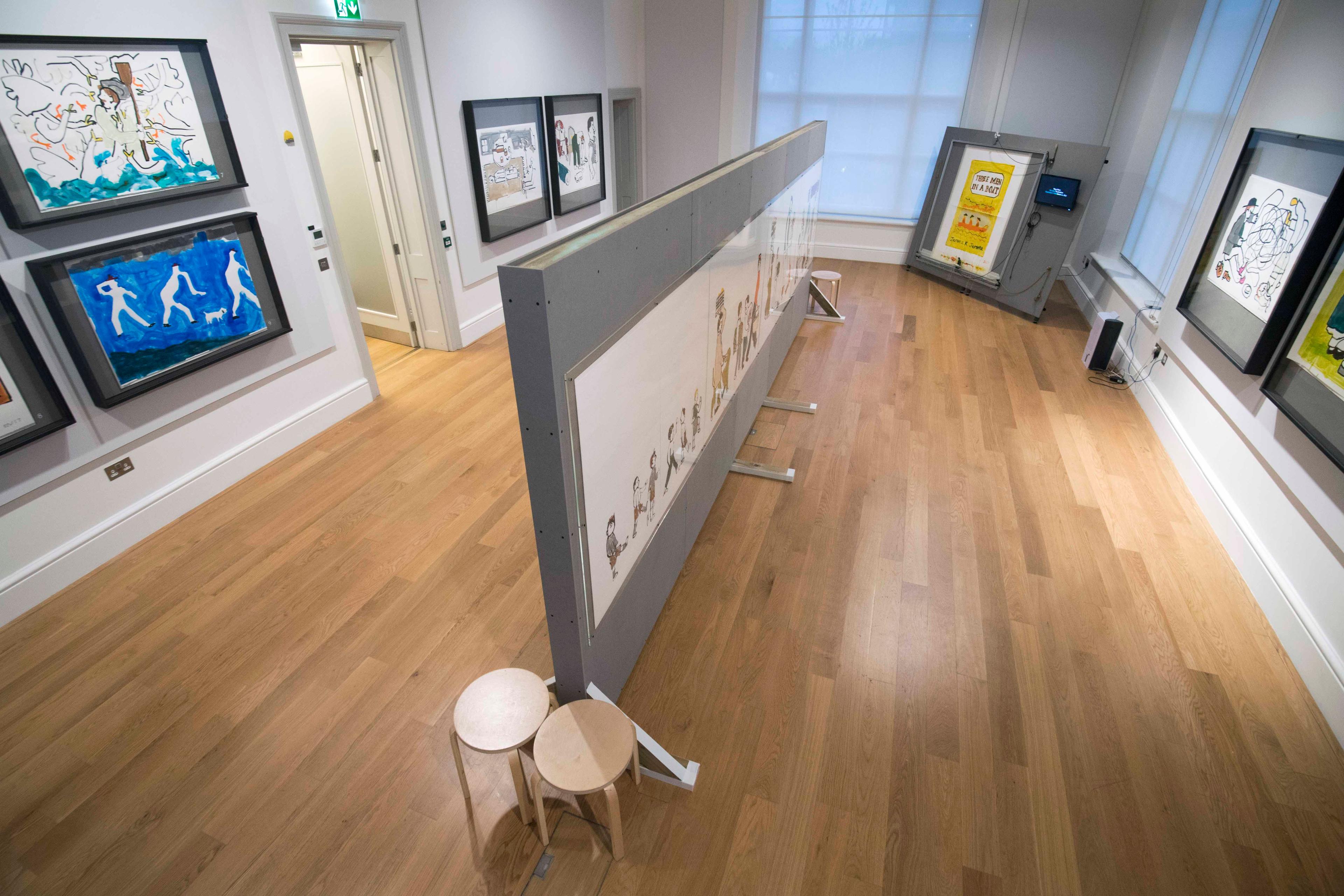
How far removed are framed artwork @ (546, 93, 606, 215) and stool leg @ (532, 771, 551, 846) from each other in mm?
5355

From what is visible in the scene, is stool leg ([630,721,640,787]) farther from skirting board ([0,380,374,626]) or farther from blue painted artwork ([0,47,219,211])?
blue painted artwork ([0,47,219,211])

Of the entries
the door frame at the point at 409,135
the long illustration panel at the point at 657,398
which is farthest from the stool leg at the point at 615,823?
the door frame at the point at 409,135

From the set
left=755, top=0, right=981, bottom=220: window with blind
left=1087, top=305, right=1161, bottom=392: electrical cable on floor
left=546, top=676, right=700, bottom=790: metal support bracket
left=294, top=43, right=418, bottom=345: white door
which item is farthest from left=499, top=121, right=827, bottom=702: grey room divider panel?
left=755, top=0, right=981, bottom=220: window with blind

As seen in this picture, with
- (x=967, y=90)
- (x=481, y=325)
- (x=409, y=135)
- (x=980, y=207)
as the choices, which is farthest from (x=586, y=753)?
(x=967, y=90)

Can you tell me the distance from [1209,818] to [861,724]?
106 cm

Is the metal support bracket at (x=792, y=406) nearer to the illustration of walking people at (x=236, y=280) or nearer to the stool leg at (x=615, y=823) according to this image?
the stool leg at (x=615, y=823)

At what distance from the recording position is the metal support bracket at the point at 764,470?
11.8 feet

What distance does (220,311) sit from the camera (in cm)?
321

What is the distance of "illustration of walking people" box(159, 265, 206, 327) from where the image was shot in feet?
9.62

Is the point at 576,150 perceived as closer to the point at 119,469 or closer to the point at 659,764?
the point at 119,469

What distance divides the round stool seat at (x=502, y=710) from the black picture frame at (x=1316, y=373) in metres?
2.85

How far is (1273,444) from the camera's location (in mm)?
2799

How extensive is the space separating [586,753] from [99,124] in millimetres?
3186

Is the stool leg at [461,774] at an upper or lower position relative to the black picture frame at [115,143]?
lower
